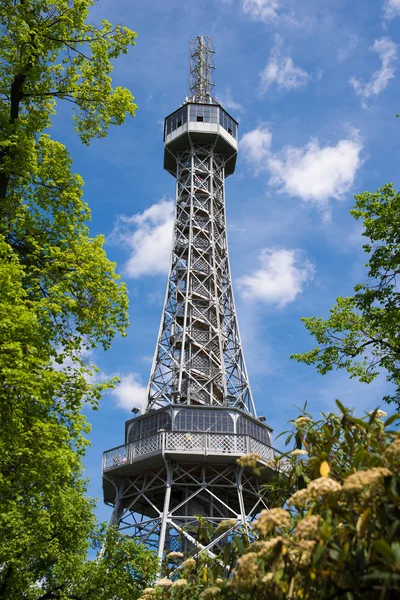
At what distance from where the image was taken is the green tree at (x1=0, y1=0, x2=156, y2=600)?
10688 mm

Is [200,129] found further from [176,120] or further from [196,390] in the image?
[196,390]

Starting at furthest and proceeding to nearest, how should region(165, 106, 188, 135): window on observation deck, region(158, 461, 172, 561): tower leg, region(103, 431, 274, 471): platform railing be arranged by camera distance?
region(165, 106, 188, 135): window on observation deck, region(103, 431, 274, 471): platform railing, region(158, 461, 172, 561): tower leg

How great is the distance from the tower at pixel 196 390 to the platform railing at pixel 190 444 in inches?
2.2

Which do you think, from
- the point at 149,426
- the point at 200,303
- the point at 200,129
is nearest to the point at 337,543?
the point at 149,426

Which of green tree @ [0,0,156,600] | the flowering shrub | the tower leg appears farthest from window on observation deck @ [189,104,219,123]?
the flowering shrub

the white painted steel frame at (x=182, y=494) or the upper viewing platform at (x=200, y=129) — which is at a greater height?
the upper viewing platform at (x=200, y=129)

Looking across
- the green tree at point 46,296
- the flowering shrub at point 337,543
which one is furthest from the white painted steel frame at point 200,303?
the flowering shrub at point 337,543

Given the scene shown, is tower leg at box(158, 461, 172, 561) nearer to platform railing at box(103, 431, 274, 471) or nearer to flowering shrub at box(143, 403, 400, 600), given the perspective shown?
platform railing at box(103, 431, 274, 471)

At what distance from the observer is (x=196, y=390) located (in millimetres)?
38625

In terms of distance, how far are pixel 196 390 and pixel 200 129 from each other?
2259 centimetres

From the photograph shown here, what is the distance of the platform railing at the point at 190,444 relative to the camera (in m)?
30.8

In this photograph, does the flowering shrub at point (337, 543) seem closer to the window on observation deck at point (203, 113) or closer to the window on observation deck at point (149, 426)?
the window on observation deck at point (149, 426)

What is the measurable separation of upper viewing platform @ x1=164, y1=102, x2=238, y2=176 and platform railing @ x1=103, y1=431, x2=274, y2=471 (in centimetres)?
2718

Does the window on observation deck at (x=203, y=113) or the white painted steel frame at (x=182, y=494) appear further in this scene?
the window on observation deck at (x=203, y=113)
